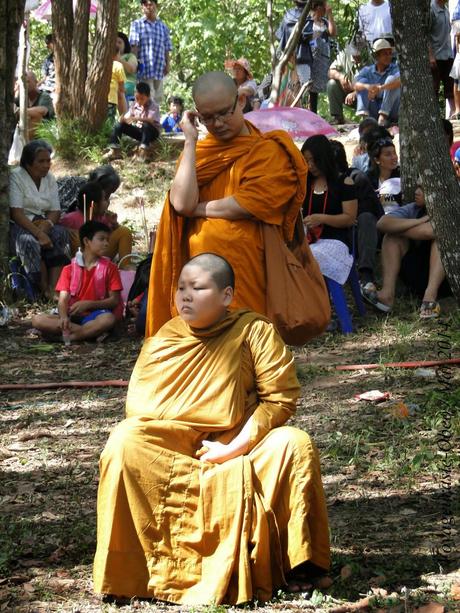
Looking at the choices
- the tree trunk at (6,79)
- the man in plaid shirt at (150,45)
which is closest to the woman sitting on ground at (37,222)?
the tree trunk at (6,79)

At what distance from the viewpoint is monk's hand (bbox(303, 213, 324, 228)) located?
8.09 metres

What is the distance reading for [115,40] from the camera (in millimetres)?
13117

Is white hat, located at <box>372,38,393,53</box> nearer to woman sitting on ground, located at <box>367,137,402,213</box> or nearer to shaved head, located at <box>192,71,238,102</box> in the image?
woman sitting on ground, located at <box>367,137,402,213</box>

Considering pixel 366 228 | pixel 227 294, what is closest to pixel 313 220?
pixel 366 228

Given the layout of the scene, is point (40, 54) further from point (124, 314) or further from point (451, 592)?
point (451, 592)

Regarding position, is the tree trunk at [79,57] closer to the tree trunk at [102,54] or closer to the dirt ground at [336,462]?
the tree trunk at [102,54]

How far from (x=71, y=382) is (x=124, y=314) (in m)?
1.51

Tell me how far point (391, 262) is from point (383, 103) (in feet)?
14.9

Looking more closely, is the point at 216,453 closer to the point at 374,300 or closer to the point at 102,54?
the point at 374,300

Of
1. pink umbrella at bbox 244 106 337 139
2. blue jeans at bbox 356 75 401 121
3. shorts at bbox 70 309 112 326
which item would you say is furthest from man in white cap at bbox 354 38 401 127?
shorts at bbox 70 309 112 326

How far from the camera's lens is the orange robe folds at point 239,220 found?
4824mm

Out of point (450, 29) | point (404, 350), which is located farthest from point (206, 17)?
point (404, 350)

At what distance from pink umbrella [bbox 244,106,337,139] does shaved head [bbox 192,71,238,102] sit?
19.0 feet

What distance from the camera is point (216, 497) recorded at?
3859 mm
